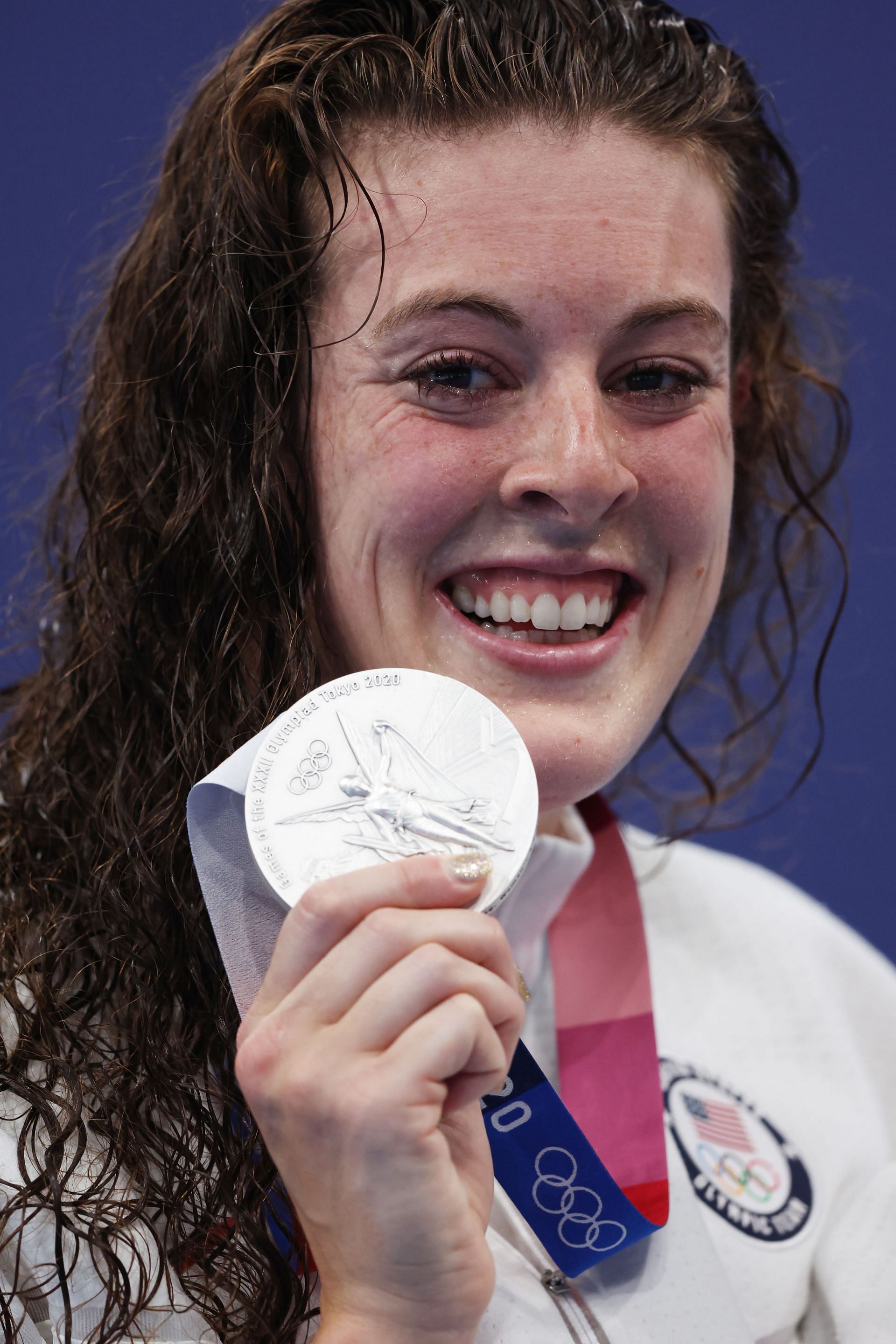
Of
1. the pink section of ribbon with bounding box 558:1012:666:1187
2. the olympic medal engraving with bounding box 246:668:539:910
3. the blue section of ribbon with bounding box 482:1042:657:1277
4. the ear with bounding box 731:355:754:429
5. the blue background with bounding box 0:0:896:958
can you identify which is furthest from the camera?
the blue background with bounding box 0:0:896:958

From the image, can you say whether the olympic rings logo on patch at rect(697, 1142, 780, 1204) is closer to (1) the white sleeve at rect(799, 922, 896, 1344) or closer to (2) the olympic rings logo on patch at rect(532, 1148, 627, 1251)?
(1) the white sleeve at rect(799, 922, 896, 1344)

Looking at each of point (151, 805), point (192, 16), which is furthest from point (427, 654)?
point (192, 16)

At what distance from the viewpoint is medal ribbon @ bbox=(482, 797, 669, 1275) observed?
1049 mm

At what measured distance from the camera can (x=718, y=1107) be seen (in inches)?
56.6

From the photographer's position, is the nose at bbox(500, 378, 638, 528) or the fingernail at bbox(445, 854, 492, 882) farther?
the nose at bbox(500, 378, 638, 528)

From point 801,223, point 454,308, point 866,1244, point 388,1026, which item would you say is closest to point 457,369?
point 454,308

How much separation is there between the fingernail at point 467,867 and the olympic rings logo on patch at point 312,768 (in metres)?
0.14

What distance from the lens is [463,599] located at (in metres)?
1.16

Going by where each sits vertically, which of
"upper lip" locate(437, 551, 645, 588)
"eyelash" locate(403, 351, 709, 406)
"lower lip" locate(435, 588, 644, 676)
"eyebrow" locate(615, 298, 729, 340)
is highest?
"eyebrow" locate(615, 298, 729, 340)

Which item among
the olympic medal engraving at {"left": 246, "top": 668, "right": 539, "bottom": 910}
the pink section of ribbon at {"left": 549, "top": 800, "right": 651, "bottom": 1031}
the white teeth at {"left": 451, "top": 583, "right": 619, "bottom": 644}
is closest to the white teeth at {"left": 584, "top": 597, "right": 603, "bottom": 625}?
the white teeth at {"left": 451, "top": 583, "right": 619, "bottom": 644}

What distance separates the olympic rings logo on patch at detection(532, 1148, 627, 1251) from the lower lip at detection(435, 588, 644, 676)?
0.42 metres

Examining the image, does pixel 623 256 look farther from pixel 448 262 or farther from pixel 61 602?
pixel 61 602

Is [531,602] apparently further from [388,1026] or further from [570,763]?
[388,1026]

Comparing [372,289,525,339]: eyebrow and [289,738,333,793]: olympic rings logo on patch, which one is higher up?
[372,289,525,339]: eyebrow
